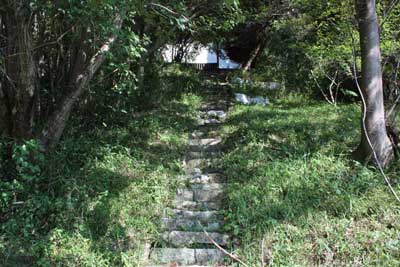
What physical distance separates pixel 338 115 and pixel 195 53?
8.22 metres

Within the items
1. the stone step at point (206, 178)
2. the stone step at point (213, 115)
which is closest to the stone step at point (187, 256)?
the stone step at point (206, 178)

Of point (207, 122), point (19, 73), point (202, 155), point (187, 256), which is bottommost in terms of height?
point (187, 256)

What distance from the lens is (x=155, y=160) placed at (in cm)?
535

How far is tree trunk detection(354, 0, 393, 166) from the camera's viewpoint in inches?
179

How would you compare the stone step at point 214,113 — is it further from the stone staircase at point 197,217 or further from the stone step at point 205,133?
the stone staircase at point 197,217

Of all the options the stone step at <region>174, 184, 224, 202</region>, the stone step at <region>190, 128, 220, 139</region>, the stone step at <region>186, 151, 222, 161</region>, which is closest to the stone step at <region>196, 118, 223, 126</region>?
the stone step at <region>190, 128, 220, 139</region>

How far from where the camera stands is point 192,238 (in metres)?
A: 3.92

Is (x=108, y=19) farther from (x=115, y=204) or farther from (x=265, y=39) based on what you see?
(x=265, y=39)

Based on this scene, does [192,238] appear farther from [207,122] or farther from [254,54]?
[254,54]

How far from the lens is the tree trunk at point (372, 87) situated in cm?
455

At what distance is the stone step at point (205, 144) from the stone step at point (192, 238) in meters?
2.15

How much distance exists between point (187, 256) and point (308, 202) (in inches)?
54.8

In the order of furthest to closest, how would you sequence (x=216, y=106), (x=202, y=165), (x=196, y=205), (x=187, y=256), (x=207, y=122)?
(x=216, y=106) → (x=207, y=122) → (x=202, y=165) → (x=196, y=205) → (x=187, y=256)

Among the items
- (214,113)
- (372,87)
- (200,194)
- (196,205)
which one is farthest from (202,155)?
(372,87)
